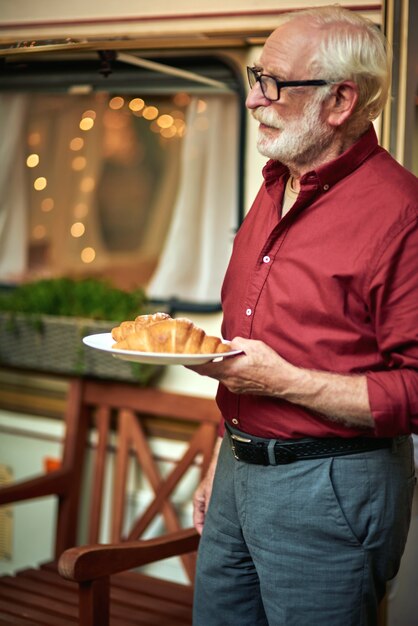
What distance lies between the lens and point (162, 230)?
6504 millimetres

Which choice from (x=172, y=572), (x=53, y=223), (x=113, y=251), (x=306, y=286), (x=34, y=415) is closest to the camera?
(x=306, y=286)

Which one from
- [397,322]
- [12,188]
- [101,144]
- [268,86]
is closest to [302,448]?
[397,322]

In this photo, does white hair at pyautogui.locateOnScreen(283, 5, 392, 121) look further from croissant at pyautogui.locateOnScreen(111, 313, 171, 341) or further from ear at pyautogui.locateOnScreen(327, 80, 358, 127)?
croissant at pyautogui.locateOnScreen(111, 313, 171, 341)

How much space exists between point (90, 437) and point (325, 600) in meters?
2.10

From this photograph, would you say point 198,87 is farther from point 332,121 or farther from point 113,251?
point 113,251

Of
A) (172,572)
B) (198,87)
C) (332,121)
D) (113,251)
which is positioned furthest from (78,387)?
(113,251)

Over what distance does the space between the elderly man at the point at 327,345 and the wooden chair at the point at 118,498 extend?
0.80m

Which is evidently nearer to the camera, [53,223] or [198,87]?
[198,87]

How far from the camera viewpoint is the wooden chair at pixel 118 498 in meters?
3.10

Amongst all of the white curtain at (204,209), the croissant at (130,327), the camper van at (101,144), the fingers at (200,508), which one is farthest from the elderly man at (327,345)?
the white curtain at (204,209)

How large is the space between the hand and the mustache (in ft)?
1.67

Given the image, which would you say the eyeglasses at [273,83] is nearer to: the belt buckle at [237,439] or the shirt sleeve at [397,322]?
the shirt sleeve at [397,322]

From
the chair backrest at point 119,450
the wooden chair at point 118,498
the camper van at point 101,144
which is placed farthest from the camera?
the chair backrest at point 119,450

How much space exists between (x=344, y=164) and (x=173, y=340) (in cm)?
56
